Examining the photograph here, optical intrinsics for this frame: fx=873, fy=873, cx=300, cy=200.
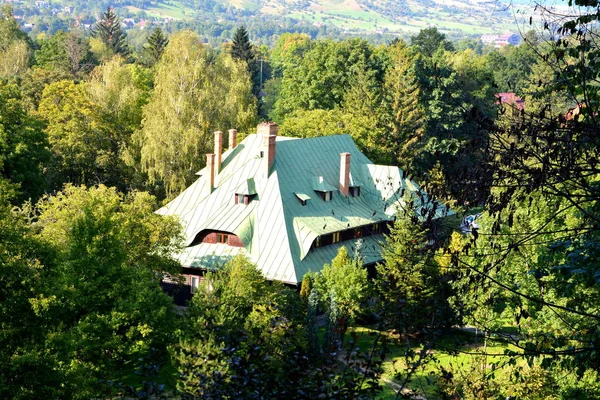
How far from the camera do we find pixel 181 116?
49.2 m

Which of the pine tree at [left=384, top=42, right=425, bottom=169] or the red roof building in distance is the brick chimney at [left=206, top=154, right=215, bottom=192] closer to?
the red roof building in distance

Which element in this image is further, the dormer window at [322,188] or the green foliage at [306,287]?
the dormer window at [322,188]

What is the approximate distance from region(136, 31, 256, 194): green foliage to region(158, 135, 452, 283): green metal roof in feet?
16.0

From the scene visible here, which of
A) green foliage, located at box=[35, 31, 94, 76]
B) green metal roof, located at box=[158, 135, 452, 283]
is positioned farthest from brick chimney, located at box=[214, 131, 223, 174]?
green foliage, located at box=[35, 31, 94, 76]

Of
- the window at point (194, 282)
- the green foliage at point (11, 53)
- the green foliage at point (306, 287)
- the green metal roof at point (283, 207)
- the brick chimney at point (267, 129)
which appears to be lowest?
the window at point (194, 282)

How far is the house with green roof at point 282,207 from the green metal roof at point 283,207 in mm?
45

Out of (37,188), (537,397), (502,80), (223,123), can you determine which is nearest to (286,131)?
(223,123)

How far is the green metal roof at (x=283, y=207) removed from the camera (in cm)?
3884

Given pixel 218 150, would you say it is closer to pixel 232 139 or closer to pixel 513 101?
pixel 232 139

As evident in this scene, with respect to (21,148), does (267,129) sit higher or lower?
higher

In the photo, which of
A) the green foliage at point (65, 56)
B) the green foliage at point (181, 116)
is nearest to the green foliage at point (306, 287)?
the green foliage at point (181, 116)

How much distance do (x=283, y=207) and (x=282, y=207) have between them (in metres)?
0.05

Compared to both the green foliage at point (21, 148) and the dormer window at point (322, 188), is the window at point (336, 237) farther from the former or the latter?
the green foliage at point (21, 148)

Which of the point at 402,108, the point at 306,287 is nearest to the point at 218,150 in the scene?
the point at 306,287
